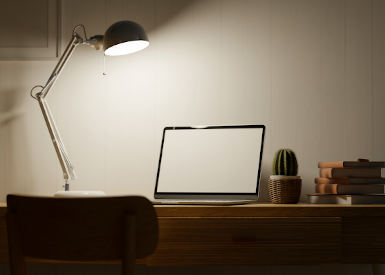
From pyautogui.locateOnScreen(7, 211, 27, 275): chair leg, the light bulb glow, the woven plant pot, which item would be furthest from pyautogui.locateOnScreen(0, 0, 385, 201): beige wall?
pyautogui.locateOnScreen(7, 211, 27, 275): chair leg

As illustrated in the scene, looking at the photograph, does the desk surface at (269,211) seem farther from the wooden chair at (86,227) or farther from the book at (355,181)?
the wooden chair at (86,227)

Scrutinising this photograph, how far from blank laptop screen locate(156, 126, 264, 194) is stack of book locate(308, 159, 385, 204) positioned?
28cm

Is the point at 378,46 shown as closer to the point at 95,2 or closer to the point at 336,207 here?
the point at 336,207

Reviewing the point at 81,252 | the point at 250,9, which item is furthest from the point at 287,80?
the point at 81,252

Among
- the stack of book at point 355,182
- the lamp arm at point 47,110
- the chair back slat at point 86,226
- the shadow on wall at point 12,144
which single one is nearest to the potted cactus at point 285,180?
the stack of book at point 355,182

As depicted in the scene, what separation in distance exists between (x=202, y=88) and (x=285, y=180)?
1.79ft

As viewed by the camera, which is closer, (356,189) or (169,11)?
(356,189)

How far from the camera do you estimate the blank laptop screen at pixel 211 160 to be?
6.07 feet

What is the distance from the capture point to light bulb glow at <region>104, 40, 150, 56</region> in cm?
190

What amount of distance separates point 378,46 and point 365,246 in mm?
878

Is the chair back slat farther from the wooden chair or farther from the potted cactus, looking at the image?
the potted cactus

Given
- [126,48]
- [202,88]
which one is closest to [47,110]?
[126,48]

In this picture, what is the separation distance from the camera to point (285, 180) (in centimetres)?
174

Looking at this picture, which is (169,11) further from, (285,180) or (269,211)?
(269,211)
